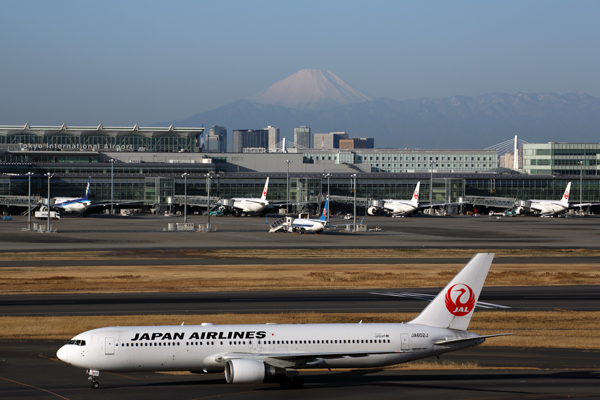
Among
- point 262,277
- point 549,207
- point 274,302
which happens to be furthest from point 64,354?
point 549,207

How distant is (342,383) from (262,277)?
37.4 metres

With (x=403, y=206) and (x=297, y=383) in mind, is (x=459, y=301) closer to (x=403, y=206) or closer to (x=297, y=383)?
(x=297, y=383)

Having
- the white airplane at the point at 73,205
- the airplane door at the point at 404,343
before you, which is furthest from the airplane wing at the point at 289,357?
the white airplane at the point at 73,205

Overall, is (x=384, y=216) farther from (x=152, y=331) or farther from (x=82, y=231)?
(x=152, y=331)

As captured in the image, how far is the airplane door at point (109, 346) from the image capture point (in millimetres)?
29578

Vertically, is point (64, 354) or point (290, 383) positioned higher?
point (64, 354)

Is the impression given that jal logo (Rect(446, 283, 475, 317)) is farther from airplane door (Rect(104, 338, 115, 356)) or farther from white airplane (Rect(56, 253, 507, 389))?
airplane door (Rect(104, 338, 115, 356))

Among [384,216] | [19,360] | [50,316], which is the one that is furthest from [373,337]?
[384,216]

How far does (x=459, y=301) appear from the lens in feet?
112

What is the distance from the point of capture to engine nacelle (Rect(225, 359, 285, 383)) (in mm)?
29234

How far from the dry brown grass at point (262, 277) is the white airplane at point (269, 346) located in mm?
31943

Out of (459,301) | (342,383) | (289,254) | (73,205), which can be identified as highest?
(459,301)

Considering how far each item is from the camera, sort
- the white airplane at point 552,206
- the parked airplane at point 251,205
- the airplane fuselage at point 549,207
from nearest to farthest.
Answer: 1. the parked airplane at point 251,205
2. the white airplane at point 552,206
3. the airplane fuselage at point 549,207

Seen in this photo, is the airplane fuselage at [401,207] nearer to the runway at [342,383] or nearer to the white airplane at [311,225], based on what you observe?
the white airplane at [311,225]
